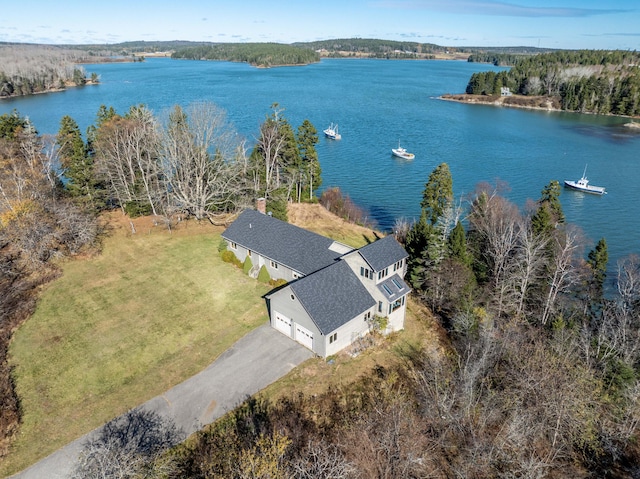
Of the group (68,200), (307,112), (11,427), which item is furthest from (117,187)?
(307,112)

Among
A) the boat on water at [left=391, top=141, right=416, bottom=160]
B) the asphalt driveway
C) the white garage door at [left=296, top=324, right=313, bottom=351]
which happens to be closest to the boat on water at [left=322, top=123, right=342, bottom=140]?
the boat on water at [left=391, top=141, right=416, bottom=160]

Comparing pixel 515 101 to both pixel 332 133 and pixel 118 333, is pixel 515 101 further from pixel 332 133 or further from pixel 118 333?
pixel 118 333

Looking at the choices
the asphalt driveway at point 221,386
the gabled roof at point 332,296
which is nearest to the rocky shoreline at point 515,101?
the gabled roof at point 332,296

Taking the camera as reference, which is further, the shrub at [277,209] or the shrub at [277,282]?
the shrub at [277,209]

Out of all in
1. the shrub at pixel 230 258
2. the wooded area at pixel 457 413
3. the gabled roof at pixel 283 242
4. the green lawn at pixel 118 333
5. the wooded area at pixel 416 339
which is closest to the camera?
the wooded area at pixel 457 413

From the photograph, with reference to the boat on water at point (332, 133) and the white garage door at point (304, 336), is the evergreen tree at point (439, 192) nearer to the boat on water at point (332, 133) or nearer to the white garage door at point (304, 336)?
the white garage door at point (304, 336)

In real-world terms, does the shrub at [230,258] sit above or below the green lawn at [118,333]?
above

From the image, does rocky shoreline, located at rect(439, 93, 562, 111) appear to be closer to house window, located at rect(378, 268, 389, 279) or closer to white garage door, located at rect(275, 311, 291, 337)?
house window, located at rect(378, 268, 389, 279)
